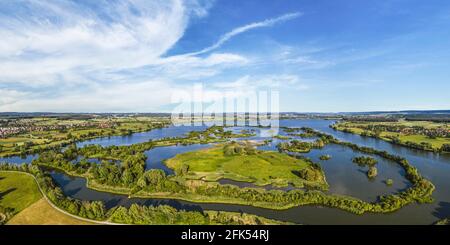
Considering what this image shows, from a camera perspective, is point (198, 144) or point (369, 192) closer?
point (369, 192)

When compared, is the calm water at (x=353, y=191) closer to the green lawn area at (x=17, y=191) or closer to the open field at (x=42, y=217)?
the green lawn area at (x=17, y=191)

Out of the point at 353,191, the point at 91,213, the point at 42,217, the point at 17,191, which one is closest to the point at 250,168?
the point at 353,191

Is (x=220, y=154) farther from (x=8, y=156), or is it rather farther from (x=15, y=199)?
(x=8, y=156)

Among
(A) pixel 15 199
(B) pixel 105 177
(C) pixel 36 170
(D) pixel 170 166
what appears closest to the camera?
(A) pixel 15 199

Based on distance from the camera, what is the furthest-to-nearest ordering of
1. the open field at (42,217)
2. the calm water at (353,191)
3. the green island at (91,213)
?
the calm water at (353,191) < the open field at (42,217) < the green island at (91,213)

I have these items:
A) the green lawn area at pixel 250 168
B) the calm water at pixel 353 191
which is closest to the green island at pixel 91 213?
the calm water at pixel 353 191
